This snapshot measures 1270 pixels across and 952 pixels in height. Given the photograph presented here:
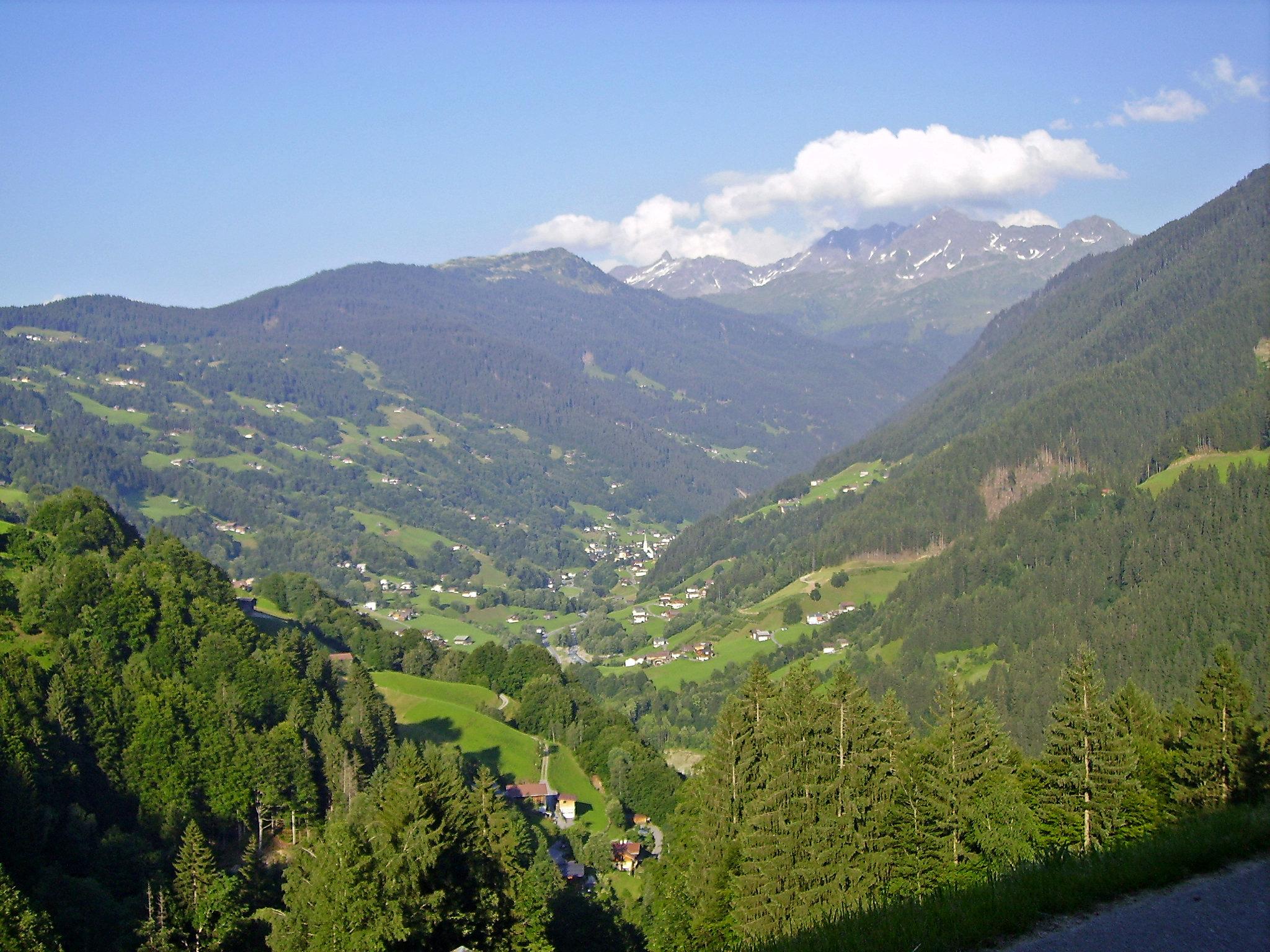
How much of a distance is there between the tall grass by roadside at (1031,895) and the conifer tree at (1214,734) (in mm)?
14515

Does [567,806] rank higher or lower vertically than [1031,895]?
lower

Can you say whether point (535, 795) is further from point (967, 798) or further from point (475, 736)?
point (967, 798)

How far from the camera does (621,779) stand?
211 ft

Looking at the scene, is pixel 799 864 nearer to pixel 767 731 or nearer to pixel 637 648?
pixel 767 731

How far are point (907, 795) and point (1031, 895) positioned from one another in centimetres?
1570

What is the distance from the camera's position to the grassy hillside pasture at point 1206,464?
11794cm

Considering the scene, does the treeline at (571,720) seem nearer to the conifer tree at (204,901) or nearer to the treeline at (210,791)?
the treeline at (210,791)

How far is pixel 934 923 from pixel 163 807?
4495 centimetres

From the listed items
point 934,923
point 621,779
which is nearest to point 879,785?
point 934,923

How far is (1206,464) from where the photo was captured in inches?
4845

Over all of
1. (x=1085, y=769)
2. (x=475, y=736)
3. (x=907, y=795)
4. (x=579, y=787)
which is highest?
(x=1085, y=769)

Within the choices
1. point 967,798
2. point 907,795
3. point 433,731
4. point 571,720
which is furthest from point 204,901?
point 571,720

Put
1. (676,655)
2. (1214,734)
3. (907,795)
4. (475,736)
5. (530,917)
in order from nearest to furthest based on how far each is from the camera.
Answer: (1214,734)
(907,795)
(530,917)
(475,736)
(676,655)

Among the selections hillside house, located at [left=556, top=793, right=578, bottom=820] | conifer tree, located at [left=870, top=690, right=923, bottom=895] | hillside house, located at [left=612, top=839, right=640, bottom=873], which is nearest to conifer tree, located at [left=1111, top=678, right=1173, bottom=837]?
conifer tree, located at [left=870, top=690, right=923, bottom=895]
